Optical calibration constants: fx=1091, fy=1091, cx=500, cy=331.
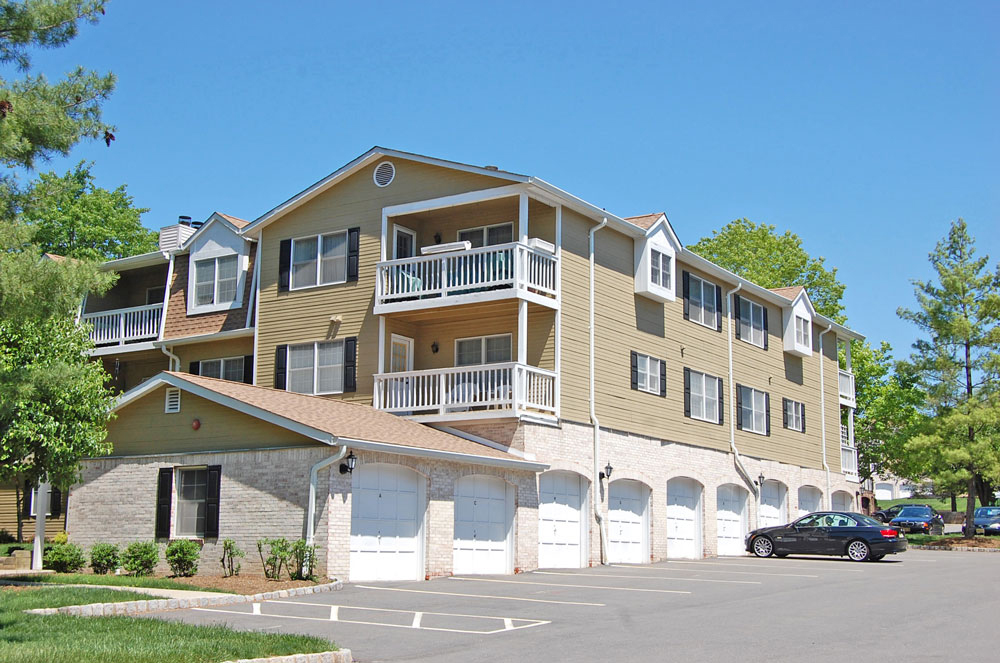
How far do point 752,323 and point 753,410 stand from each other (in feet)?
10.0

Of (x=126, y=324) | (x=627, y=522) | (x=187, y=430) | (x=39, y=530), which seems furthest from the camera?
(x=126, y=324)

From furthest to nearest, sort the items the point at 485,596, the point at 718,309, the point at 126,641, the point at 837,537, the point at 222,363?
1. the point at 718,309
2. the point at 222,363
3. the point at 837,537
4. the point at 485,596
5. the point at 126,641

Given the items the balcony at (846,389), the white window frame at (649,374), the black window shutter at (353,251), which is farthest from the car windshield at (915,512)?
the black window shutter at (353,251)

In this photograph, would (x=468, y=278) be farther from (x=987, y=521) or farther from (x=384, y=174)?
(x=987, y=521)

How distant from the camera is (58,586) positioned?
60.8 ft

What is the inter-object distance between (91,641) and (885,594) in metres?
13.6

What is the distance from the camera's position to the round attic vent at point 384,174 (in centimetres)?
2930

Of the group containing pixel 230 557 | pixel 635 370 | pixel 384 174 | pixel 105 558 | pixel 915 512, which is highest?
pixel 384 174

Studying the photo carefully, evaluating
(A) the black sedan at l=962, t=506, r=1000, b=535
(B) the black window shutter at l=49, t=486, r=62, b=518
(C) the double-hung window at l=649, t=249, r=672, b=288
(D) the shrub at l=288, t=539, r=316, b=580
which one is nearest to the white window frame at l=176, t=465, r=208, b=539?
(D) the shrub at l=288, t=539, r=316, b=580

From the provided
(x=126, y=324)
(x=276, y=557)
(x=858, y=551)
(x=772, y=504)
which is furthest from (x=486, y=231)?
(x=772, y=504)

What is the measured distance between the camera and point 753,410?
37219 millimetres

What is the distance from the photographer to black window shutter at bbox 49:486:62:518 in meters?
28.9

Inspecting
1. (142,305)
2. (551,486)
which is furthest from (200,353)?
(551,486)

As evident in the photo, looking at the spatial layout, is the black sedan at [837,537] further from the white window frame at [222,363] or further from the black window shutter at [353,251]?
the white window frame at [222,363]
